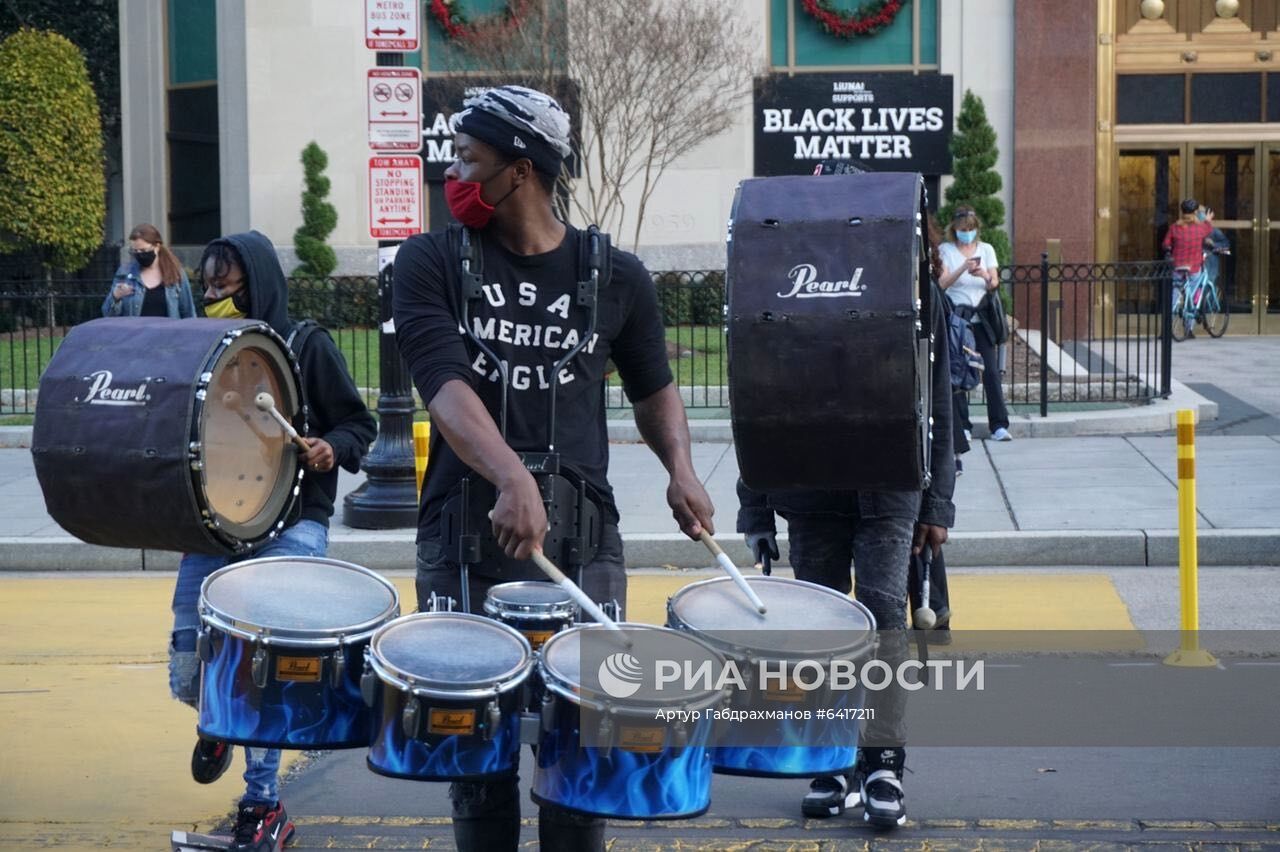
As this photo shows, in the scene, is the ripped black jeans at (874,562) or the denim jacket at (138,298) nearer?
the ripped black jeans at (874,562)

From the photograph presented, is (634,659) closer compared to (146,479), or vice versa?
(634,659)

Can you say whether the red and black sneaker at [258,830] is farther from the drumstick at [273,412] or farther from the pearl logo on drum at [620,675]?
the pearl logo on drum at [620,675]

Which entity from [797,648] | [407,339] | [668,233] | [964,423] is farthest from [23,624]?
[668,233]

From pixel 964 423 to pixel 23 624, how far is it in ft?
16.7

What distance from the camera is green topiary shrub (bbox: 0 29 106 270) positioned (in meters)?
27.6

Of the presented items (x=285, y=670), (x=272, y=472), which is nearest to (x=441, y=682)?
(x=285, y=670)

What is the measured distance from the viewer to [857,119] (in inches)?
942

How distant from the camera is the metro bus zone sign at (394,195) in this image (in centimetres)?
1090

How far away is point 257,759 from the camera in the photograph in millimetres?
5156

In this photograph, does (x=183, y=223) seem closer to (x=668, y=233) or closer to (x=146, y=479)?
(x=668, y=233)

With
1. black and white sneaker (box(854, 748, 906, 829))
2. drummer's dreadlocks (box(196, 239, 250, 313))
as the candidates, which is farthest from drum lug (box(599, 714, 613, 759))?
drummer's dreadlocks (box(196, 239, 250, 313))

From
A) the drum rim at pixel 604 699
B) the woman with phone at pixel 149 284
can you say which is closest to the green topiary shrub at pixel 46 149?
the woman with phone at pixel 149 284

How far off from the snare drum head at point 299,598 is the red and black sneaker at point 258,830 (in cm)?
127

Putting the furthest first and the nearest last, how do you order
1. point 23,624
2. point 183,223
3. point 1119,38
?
point 183,223, point 1119,38, point 23,624
